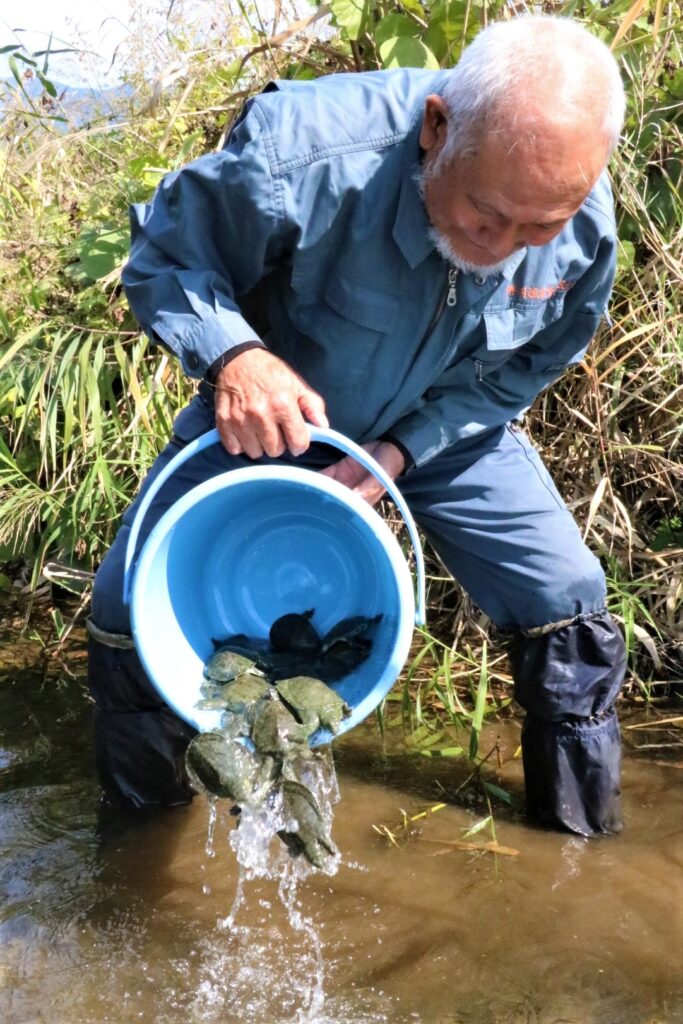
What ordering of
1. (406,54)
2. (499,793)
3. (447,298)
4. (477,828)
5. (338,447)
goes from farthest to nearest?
(406,54) < (499,793) < (477,828) < (447,298) < (338,447)

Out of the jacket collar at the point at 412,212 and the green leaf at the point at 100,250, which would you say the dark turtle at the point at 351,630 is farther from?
the green leaf at the point at 100,250

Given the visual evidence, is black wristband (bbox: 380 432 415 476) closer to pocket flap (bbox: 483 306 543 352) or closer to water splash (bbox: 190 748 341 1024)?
pocket flap (bbox: 483 306 543 352)

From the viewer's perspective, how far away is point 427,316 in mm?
2180

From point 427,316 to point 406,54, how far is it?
1.31m

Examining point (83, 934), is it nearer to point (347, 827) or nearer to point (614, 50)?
point (347, 827)

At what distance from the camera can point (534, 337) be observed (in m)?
2.44

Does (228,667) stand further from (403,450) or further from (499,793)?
(499,793)

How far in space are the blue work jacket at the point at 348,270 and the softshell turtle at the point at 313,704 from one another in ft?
1.84

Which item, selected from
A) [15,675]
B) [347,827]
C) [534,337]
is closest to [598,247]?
[534,337]

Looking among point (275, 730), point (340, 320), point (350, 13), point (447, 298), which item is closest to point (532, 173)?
point (447, 298)

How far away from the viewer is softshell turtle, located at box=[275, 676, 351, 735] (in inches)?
80.2

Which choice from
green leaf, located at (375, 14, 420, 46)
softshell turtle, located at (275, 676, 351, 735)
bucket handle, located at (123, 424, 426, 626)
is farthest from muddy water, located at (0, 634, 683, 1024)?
green leaf, located at (375, 14, 420, 46)

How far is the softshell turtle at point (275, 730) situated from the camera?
2000 millimetres

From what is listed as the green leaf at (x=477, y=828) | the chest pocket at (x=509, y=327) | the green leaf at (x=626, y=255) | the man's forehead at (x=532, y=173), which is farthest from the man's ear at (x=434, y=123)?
the green leaf at (x=477, y=828)
